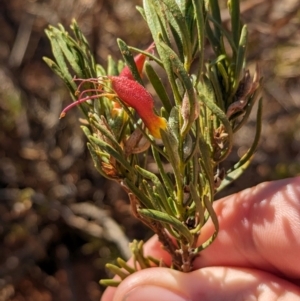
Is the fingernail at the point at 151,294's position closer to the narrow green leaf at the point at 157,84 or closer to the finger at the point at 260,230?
the finger at the point at 260,230

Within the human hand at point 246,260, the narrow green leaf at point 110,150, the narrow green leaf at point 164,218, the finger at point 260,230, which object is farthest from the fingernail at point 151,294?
the narrow green leaf at point 110,150

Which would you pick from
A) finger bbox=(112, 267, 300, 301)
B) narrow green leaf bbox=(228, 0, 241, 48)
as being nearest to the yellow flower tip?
narrow green leaf bbox=(228, 0, 241, 48)

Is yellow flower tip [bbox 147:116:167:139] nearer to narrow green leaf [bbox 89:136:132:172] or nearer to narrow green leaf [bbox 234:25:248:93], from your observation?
narrow green leaf [bbox 89:136:132:172]

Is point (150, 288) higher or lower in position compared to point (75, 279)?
higher

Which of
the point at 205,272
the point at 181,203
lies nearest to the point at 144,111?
the point at 181,203

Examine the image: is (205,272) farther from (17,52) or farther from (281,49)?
(17,52)

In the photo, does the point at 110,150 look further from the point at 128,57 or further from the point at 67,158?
the point at 67,158

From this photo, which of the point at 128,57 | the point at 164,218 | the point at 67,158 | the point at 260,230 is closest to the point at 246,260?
the point at 260,230
